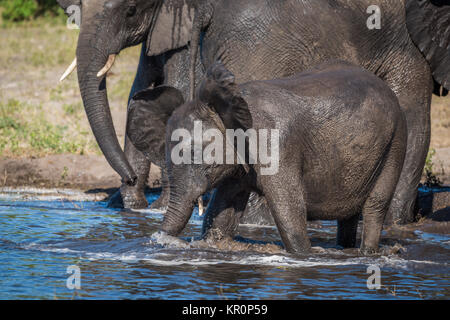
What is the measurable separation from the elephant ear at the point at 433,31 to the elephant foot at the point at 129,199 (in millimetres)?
3055

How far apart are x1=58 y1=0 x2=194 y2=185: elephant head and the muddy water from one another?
0.74 m

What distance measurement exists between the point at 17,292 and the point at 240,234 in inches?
102

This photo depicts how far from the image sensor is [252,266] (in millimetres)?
6578

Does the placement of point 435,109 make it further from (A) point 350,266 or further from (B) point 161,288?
(B) point 161,288

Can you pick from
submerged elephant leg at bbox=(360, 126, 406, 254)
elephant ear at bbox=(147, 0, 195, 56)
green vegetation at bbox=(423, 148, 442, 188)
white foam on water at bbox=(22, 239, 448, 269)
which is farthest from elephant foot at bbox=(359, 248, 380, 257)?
green vegetation at bbox=(423, 148, 442, 188)

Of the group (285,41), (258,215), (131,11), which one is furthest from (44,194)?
→ (285,41)

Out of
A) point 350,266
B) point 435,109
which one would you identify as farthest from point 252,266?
point 435,109

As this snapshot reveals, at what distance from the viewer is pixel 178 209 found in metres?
6.38

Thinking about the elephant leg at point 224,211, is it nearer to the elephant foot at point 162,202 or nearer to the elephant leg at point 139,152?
the elephant foot at point 162,202

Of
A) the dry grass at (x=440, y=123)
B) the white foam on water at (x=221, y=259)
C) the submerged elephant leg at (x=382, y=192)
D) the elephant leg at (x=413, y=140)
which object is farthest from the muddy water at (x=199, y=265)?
the dry grass at (x=440, y=123)

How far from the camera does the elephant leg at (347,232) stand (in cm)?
730

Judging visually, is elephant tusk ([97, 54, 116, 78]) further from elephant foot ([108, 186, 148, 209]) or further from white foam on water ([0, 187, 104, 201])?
white foam on water ([0, 187, 104, 201])

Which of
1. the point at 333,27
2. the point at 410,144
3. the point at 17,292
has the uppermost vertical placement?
the point at 333,27

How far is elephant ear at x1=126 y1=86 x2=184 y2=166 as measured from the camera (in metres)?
6.58
